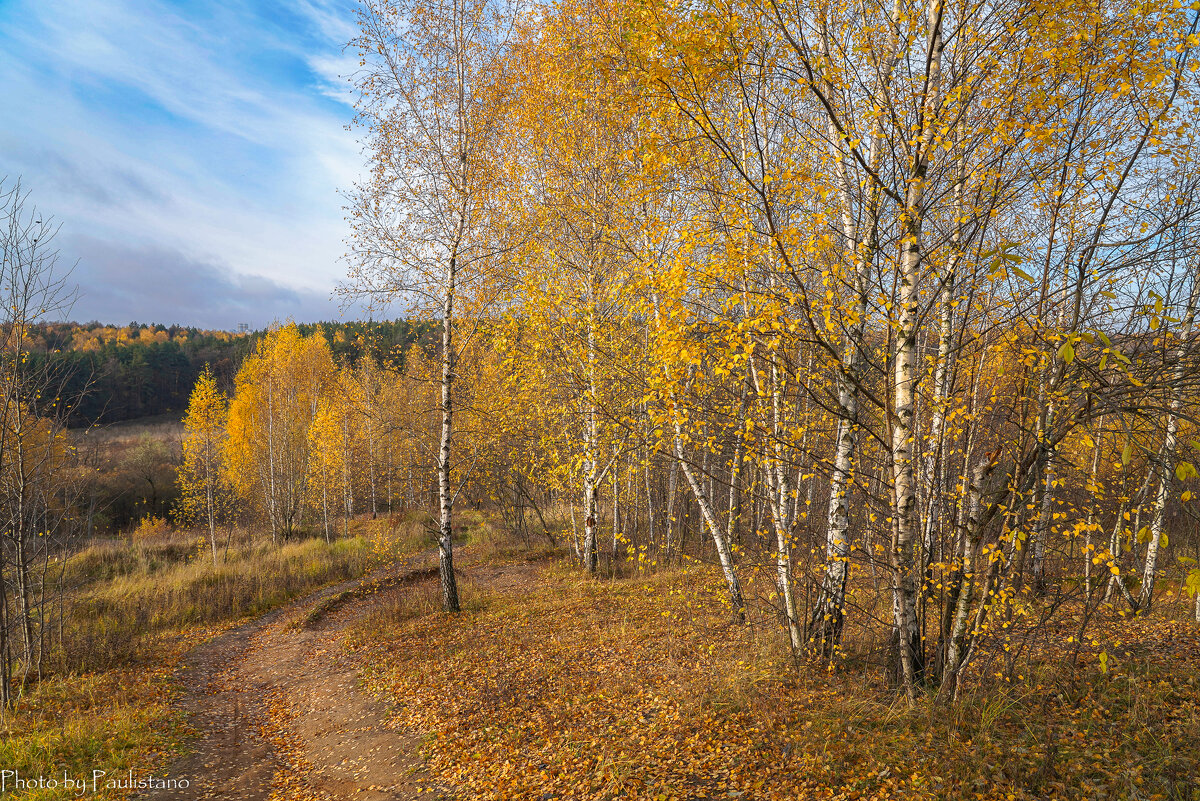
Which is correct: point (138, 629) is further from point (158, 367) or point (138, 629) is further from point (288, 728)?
point (158, 367)

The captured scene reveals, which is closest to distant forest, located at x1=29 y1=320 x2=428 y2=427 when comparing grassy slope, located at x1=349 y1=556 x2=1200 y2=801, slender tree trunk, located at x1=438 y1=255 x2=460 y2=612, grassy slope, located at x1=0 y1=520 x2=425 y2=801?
grassy slope, located at x1=0 y1=520 x2=425 y2=801

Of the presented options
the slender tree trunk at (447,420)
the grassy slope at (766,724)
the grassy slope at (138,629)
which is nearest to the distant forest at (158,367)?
the grassy slope at (138,629)

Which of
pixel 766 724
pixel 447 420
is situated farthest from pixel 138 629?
pixel 766 724

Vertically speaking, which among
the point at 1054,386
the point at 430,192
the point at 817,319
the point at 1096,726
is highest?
the point at 430,192

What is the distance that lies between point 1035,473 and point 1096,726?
250 cm

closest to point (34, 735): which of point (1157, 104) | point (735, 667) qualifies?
point (735, 667)

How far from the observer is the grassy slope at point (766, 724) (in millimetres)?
4074

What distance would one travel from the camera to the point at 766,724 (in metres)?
4.89

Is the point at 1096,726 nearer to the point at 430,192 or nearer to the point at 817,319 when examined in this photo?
the point at 817,319

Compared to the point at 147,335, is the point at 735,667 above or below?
below

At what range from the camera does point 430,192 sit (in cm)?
989

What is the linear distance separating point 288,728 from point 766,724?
19.1 ft

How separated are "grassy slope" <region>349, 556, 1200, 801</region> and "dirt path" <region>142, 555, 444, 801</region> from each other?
1.37 feet

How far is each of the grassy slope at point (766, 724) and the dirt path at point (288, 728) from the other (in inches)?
16.4
